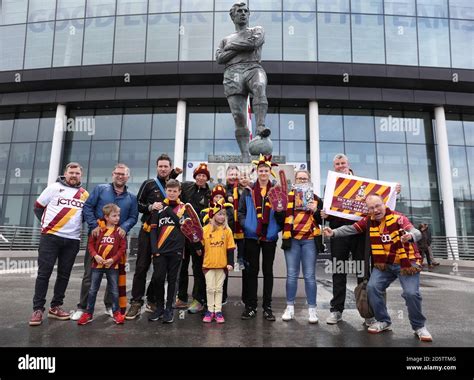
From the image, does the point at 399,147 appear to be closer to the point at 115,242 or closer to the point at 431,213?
the point at 431,213

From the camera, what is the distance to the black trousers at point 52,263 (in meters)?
4.21

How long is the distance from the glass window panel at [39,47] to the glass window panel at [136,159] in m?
6.93

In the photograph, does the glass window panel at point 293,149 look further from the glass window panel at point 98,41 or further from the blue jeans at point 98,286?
the blue jeans at point 98,286

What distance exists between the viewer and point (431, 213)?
21.5 m

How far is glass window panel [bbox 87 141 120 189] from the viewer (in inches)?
868

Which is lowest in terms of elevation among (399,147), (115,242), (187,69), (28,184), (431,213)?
(115,242)

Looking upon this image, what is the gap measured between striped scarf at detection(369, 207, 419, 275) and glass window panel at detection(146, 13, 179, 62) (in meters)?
19.0

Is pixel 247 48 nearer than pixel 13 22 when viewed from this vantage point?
Yes

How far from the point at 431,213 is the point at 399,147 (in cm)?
463

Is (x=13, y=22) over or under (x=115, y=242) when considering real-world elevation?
over

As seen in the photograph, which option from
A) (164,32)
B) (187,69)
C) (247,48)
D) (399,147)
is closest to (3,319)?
(247,48)

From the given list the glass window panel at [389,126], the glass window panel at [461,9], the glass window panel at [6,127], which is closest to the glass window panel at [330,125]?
the glass window panel at [389,126]

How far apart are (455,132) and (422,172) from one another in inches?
147
